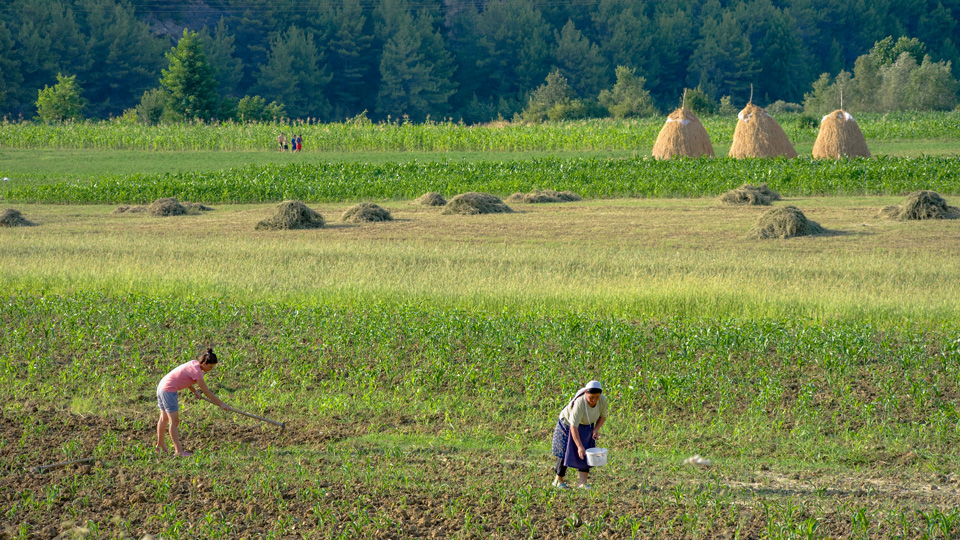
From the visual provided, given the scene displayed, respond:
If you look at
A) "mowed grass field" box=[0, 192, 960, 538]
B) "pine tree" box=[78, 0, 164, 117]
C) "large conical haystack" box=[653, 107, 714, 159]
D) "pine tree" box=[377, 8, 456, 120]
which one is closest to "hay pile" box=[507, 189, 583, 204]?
"large conical haystack" box=[653, 107, 714, 159]

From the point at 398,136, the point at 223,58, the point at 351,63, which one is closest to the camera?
the point at 398,136

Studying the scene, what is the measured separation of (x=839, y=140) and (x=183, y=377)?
3719cm

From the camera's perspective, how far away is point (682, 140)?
143ft

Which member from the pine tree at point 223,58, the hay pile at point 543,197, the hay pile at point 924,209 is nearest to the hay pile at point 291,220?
the hay pile at point 543,197

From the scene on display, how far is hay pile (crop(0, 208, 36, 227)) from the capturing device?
30.3 m

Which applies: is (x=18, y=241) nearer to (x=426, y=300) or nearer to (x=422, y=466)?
(x=426, y=300)

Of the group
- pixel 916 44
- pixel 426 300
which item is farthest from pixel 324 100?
pixel 426 300

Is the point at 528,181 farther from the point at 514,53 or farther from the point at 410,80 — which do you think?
the point at 514,53

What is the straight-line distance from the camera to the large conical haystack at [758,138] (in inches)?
1686

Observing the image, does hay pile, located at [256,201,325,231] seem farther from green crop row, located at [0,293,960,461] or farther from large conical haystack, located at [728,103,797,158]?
large conical haystack, located at [728,103,797,158]

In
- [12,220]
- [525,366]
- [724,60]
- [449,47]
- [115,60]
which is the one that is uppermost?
[449,47]

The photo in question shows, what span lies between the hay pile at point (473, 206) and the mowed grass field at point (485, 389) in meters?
8.30

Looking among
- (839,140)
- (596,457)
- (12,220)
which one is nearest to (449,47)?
(839,140)

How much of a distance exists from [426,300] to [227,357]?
428 cm
